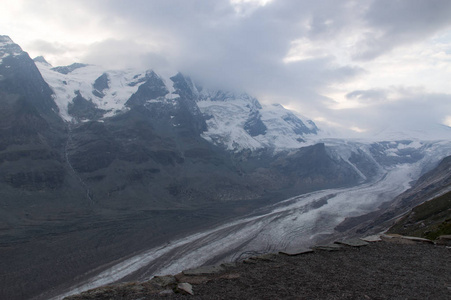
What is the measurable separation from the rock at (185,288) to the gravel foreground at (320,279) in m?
0.07

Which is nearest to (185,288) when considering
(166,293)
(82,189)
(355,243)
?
(166,293)

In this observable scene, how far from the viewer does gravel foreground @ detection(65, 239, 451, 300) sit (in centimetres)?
1056

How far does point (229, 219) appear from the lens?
101m

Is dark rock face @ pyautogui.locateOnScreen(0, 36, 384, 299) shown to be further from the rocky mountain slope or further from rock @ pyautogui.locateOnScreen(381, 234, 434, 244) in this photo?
rock @ pyautogui.locateOnScreen(381, 234, 434, 244)

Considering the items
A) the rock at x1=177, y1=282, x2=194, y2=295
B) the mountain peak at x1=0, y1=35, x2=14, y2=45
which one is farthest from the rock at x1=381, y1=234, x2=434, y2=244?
the mountain peak at x1=0, y1=35, x2=14, y2=45

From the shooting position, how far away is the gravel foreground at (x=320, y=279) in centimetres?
1056

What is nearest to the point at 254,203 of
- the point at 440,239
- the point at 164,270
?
the point at 164,270

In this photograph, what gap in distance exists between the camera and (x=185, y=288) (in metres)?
11.6

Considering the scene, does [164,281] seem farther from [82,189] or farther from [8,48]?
[8,48]

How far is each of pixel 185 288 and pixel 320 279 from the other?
5.06 metres

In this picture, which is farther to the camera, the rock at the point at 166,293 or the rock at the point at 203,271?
the rock at the point at 203,271

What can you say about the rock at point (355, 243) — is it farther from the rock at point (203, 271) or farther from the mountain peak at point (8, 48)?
the mountain peak at point (8, 48)

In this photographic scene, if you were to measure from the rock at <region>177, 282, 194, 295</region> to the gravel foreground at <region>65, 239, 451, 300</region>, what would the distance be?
0.07m

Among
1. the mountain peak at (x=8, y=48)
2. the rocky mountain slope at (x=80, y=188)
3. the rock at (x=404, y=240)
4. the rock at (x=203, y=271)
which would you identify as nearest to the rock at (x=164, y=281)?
the rock at (x=203, y=271)
